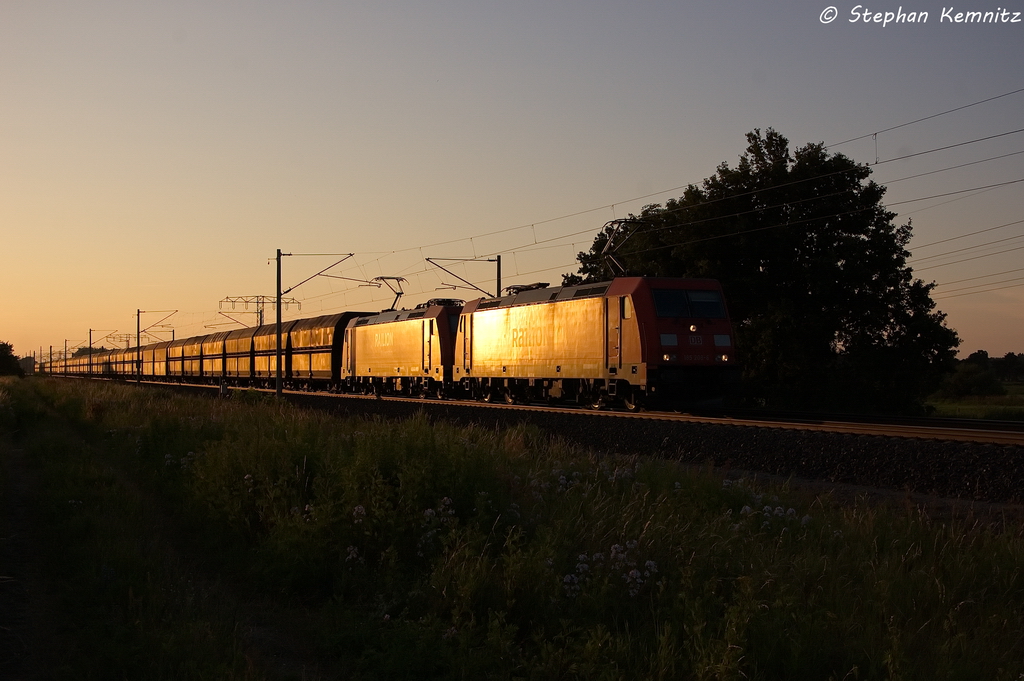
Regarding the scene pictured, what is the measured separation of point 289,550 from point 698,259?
105 ft

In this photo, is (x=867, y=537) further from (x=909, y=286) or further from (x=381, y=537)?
(x=909, y=286)

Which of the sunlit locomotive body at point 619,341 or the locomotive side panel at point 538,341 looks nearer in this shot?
the sunlit locomotive body at point 619,341

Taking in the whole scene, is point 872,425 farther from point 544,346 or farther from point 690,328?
point 544,346

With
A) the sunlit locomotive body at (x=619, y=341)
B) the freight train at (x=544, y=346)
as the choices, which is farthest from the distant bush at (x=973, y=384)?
the sunlit locomotive body at (x=619, y=341)

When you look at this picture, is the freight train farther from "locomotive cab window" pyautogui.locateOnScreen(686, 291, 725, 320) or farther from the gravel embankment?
the gravel embankment

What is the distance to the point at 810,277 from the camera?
119 ft

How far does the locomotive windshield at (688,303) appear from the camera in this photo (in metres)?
22.4

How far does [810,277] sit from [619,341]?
16334mm

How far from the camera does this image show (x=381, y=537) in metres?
8.22

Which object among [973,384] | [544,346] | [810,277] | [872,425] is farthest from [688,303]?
[973,384]

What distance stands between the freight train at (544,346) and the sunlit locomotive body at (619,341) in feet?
0.10

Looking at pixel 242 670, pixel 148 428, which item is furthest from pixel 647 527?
pixel 148 428

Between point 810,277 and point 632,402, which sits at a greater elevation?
point 810,277

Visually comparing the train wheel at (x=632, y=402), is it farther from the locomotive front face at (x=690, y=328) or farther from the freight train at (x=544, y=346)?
the locomotive front face at (x=690, y=328)
